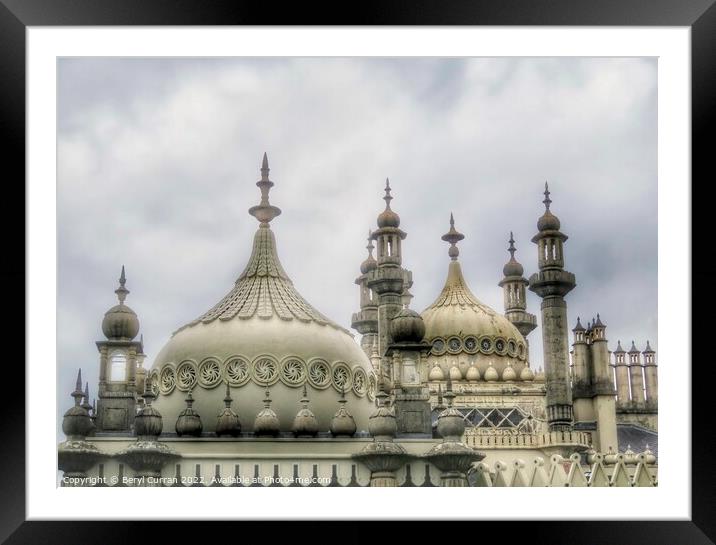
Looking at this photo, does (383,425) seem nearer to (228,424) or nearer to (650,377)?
(228,424)

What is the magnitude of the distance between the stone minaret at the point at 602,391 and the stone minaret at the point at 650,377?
311 centimetres

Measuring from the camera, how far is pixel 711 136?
35.9 feet

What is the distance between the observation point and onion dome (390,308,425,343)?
879 inches

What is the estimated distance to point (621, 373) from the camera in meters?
32.5

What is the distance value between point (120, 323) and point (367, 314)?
34.2ft

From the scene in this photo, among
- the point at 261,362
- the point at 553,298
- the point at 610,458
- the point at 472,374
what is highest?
the point at 553,298

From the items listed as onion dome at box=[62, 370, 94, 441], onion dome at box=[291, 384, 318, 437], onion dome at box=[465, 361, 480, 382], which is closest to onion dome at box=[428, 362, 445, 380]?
onion dome at box=[465, 361, 480, 382]

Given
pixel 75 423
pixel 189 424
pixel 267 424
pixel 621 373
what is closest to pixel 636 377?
pixel 621 373

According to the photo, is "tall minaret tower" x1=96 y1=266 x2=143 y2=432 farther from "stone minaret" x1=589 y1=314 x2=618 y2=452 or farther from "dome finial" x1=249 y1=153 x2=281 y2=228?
"stone minaret" x1=589 y1=314 x2=618 y2=452

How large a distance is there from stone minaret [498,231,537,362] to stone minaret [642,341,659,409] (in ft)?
11.6

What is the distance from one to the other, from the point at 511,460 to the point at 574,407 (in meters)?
3.27

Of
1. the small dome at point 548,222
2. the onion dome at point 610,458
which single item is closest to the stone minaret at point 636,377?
the small dome at point 548,222
